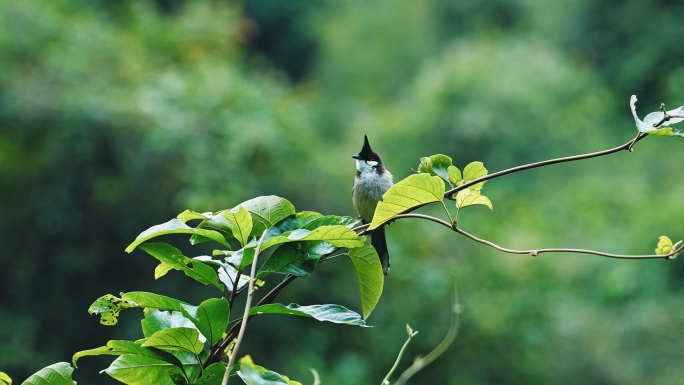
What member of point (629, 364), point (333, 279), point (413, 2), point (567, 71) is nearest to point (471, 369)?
point (333, 279)

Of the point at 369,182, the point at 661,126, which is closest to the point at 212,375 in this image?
the point at 661,126

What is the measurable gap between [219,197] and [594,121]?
12562 millimetres

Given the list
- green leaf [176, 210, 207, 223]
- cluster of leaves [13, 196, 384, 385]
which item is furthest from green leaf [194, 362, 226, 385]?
green leaf [176, 210, 207, 223]

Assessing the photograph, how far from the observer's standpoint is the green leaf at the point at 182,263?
125 cm

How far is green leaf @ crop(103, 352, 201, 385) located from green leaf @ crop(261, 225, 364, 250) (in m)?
0.22

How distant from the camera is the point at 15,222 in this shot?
675 cm

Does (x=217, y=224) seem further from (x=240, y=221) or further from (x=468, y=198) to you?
(x=468, y=198)

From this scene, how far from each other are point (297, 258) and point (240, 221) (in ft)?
0.36

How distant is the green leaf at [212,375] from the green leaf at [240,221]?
0.69 feet

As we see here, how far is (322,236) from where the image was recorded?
1.19 m

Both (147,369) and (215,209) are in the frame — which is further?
(215,209)

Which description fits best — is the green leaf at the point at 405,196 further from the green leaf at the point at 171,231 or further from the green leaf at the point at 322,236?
the green leaf at the point at 171,231

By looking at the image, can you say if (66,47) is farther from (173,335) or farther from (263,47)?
(263,47)

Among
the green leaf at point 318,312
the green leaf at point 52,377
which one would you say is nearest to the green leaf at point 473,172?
the green leaf at point 318,312
